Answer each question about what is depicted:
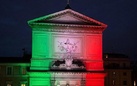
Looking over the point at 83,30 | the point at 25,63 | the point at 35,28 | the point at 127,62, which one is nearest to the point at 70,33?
the point at 83,30

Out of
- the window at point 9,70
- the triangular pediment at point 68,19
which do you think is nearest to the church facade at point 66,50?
the triangular pediment at point 68,19

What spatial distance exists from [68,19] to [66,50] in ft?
13.8

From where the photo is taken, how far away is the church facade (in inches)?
1774

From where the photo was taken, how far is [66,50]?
46.8m

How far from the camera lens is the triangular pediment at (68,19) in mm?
46531

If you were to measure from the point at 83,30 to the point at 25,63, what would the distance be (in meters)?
12.7

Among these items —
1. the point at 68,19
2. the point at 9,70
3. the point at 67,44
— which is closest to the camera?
the point at 67,44

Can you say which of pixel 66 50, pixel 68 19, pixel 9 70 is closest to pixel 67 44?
pixel 66 50

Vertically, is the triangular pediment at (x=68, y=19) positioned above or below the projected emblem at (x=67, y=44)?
above

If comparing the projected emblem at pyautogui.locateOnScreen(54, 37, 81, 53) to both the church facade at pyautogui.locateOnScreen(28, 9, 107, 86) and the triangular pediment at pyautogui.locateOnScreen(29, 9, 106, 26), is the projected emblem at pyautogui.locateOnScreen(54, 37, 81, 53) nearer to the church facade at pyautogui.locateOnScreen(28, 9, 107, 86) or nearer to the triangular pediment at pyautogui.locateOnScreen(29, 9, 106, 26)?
the church facade at pyautogui.locateOnScreen(28, 9, 107, 86)

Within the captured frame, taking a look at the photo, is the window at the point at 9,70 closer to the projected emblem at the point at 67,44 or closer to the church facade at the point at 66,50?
the church facade at the point at 66,50

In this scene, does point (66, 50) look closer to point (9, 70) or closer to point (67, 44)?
point (67, 44)

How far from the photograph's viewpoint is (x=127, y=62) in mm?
65312

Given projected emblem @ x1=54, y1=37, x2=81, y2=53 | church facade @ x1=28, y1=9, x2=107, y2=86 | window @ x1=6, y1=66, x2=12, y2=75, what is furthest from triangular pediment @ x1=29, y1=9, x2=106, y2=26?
window @ x1=6, y1=66, x2=12, y2=75
